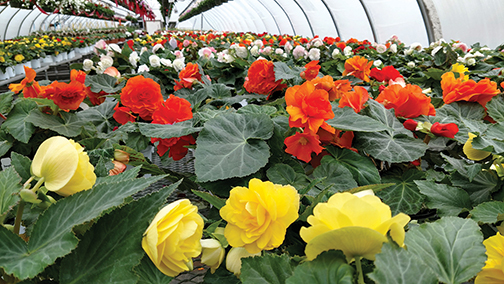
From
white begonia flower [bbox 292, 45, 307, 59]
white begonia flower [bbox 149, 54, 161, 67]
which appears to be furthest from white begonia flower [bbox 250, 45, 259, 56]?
white begonia flower [bbox 149, 54, 161, 67]

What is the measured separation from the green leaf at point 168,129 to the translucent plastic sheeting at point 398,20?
19.4 ft

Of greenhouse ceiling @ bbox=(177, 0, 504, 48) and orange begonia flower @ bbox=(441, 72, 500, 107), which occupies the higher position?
orange begonia flower @ bbox=(441, 72, 500, 107)

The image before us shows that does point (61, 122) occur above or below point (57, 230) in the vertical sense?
below

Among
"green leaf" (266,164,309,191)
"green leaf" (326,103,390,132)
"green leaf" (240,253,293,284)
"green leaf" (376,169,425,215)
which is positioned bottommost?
"green leaf" (376,169,425,215)

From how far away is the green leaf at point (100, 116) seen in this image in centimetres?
100

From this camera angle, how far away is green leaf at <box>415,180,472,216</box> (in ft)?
1.66

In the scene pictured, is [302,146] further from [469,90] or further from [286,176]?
[469,90]

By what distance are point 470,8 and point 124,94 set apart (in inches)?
219

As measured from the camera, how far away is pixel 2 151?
33.2 inches

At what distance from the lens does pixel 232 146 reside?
1.96 ft

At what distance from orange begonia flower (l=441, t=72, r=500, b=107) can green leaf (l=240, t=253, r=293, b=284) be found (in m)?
0.68

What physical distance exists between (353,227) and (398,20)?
22.9ft

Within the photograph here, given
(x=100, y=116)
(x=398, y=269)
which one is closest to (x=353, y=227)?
(x=398, y=269)

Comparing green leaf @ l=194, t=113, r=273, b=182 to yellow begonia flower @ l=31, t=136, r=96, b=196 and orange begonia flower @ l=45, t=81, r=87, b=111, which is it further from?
orange begonia flower @ l=45, t=81, r=87, b=111
